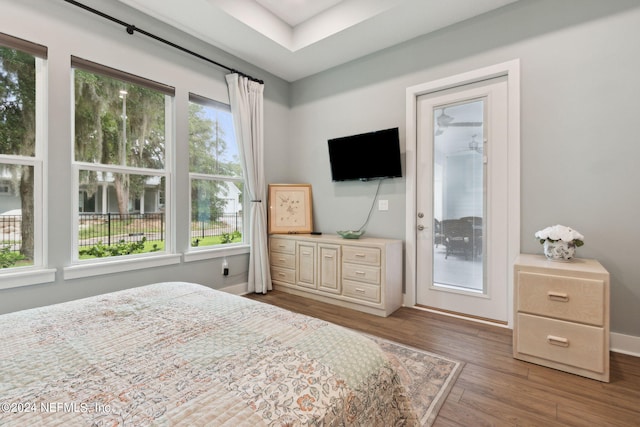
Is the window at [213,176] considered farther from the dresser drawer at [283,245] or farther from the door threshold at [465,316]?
the door threshold at [465,316]

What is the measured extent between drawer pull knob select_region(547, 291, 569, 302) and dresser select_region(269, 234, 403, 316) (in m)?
1.30

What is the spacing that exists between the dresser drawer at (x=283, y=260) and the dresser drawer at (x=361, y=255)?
2.40 feet

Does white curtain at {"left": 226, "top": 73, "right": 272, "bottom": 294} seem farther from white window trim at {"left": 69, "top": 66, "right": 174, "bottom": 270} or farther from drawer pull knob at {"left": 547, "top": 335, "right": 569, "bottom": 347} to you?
drawer pull knob at {"left": 547, "top": 335, "right": 569, "bottom": 347}

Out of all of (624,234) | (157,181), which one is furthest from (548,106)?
(157,181)

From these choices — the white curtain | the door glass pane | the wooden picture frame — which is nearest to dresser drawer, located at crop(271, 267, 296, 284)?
the white curtain

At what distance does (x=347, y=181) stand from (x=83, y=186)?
102 inches

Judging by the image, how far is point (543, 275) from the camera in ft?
6.57

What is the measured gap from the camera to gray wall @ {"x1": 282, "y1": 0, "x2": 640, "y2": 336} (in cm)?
221

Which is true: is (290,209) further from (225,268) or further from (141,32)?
(141,32)

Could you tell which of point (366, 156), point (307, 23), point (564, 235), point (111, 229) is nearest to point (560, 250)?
point (564, 235)

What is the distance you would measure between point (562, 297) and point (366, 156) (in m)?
2.14

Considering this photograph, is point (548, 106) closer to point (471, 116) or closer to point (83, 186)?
point (471, 116)

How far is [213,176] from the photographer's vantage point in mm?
3393

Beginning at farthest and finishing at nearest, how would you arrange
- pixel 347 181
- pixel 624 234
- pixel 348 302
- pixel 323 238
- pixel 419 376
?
pixel 347 181, pixel 323 238, pixel 348 302, pixel 624 234, pixel 419 376
